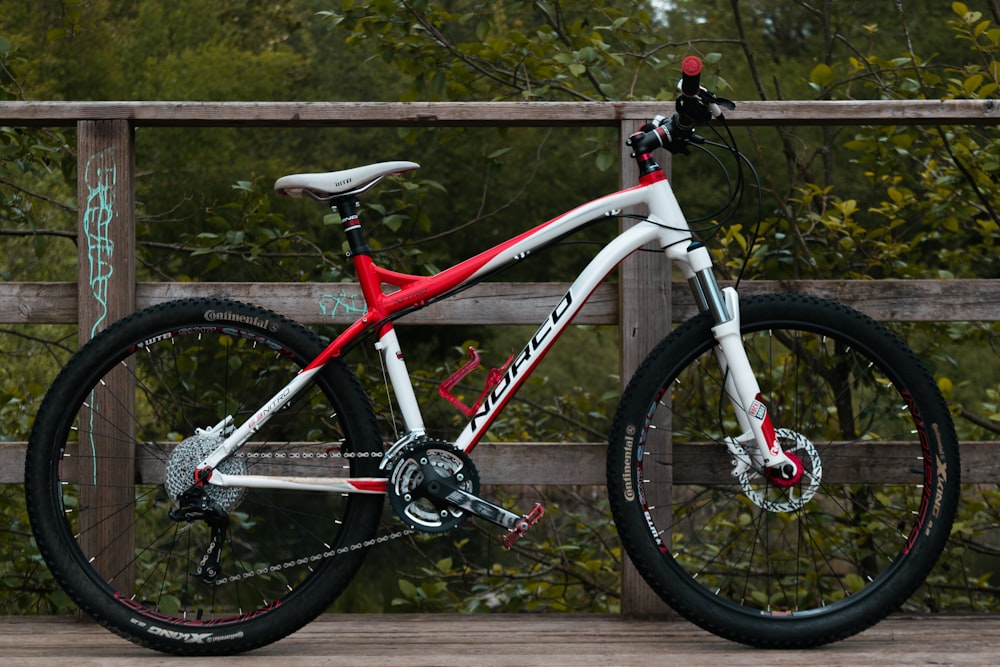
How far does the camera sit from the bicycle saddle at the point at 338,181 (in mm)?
2525

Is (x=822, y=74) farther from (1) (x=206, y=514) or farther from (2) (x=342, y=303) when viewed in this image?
(1) (x=206, y=514)

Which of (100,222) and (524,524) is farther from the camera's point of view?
(100,222)

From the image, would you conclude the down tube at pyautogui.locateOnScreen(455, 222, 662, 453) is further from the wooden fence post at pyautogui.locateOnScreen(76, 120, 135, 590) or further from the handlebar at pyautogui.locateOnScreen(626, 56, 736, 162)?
the wooden fence post at pyautogui.locateOnScreen(76, 120, 135, 590)

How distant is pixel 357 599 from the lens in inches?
282

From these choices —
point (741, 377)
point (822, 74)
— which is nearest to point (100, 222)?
point (741, 377)

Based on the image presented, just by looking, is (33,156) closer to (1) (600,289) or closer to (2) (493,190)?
(1) (600,289)

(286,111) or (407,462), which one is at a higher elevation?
(286,111)

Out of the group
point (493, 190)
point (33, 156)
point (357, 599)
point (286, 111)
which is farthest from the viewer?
point (493, 190)

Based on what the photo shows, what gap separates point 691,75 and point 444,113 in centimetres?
62

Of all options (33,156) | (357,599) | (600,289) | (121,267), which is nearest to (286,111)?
(121,267)

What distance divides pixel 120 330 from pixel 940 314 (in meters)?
1.90

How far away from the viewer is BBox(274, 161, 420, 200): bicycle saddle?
253 cm

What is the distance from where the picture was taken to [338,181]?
2.53 metres

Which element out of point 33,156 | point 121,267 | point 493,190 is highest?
point 493,190
